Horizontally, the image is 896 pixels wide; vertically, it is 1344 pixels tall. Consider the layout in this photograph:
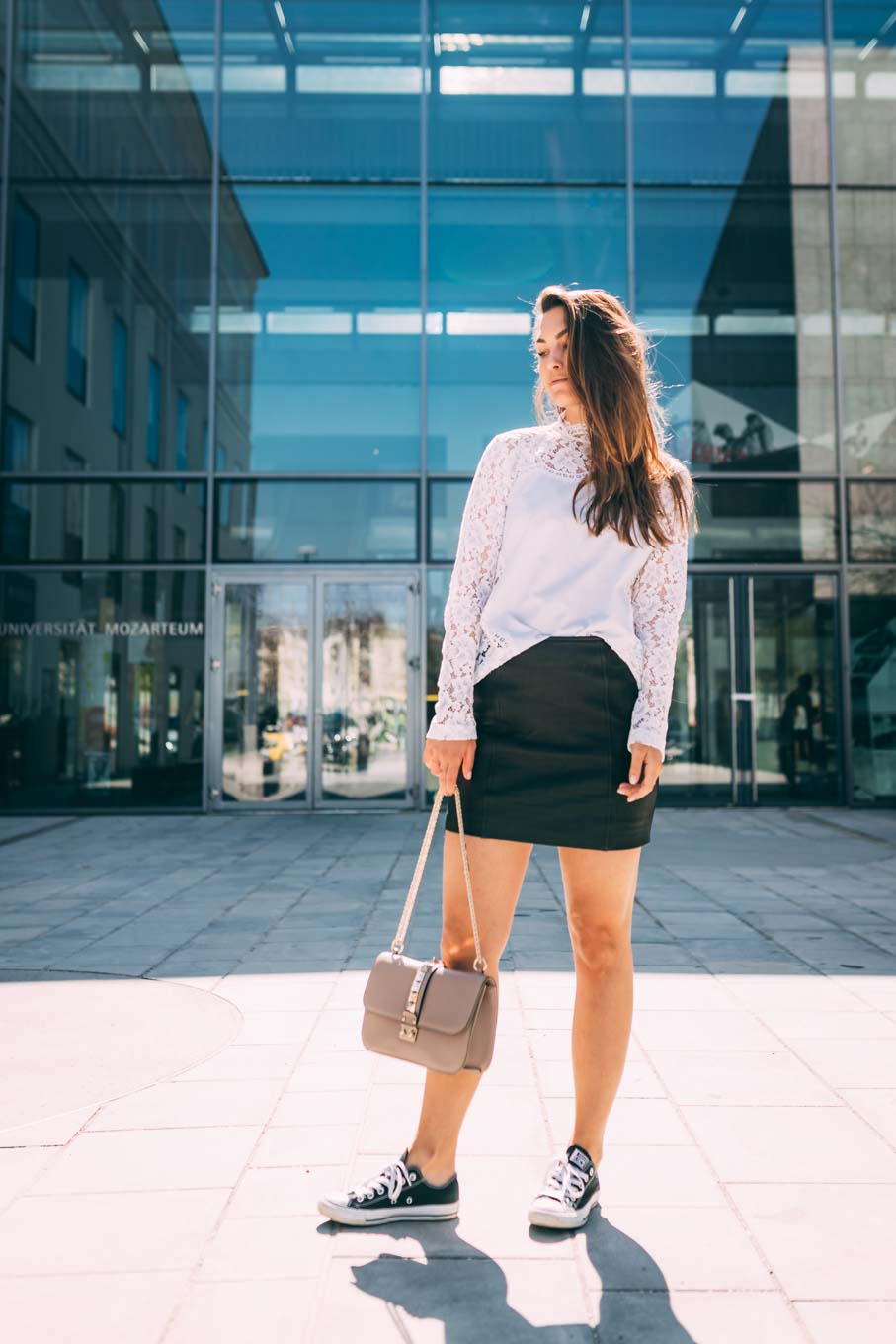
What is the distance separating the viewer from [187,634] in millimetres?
12008

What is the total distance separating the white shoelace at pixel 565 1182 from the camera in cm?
231

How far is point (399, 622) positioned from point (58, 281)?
532 centimetres

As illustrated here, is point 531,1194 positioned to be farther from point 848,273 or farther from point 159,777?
point 848,273

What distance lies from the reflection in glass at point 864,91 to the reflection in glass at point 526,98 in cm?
253

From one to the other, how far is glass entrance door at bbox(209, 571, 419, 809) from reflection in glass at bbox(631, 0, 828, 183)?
19.1 feet

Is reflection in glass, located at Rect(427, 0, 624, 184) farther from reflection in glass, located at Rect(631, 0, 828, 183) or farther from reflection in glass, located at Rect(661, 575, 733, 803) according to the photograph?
reflection in glass, located at Rect(661, 575, 733, 803)

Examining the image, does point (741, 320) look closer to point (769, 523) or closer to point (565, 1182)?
point (769, 523)

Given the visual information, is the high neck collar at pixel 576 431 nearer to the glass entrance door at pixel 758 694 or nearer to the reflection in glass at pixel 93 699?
the glass entrance door at pixel 758 694

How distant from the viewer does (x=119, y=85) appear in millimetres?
12578

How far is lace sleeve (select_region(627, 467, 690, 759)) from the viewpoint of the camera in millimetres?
2367

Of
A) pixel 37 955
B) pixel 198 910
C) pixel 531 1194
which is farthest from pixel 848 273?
pixel 531 1194

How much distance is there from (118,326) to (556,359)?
11.1 m

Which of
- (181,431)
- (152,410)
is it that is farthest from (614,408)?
(152,410)

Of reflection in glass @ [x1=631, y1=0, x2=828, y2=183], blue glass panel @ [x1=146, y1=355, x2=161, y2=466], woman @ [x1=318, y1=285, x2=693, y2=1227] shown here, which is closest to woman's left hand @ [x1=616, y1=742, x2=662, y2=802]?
woman @ [x1=318, y1=285, x2=693, y2=1227]
